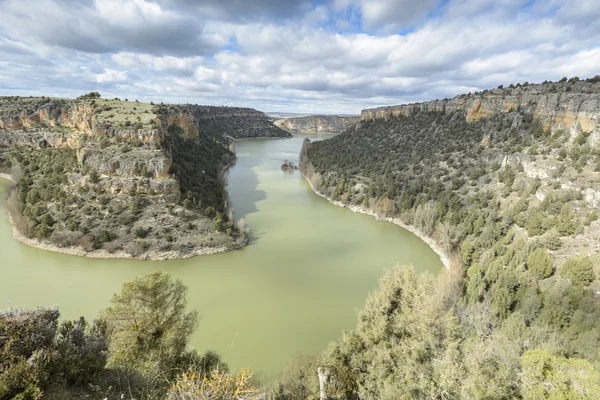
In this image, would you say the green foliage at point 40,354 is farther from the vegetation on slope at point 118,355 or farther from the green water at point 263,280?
the green water at point 263,280

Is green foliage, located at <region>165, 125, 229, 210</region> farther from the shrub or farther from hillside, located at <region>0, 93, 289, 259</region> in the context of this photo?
the shrub

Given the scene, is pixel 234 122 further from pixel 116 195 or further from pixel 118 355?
→ pixel 118 355

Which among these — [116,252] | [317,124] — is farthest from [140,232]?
[317,124]

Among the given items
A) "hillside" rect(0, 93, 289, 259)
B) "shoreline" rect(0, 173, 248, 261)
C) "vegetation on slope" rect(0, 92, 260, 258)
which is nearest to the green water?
"shoreline" rect(0, 173, 248, 261)

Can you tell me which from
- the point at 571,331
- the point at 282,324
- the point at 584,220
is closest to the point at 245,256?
the point at 282,324

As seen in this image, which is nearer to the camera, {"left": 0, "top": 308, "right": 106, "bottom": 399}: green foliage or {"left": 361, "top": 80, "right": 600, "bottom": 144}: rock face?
{"left": 0, "top": 308, "right": 106, "bottom": 399}: green foliage
